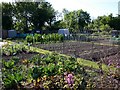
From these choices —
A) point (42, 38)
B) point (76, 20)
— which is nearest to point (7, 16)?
point (42, 38)

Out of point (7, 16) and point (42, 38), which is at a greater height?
point (7, 16)

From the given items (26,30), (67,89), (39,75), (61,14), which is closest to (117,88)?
(67,89)

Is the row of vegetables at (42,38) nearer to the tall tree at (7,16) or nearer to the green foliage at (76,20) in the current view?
the tall tree at (7,16)

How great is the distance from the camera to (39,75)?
21.3 ft

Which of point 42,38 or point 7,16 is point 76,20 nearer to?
point 7,16

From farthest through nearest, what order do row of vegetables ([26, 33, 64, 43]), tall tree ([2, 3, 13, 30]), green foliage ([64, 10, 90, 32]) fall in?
green foliage ([64, 10, 90, 32]), tall tree ([2, 3, 13, 30]), row of vegetables ([26, 33, 64, 43])

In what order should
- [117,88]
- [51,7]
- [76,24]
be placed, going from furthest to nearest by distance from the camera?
[76,24]
[51,7]
[117,88]

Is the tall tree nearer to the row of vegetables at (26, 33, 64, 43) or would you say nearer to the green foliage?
the green foliage

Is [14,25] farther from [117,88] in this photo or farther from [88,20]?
[117,88]

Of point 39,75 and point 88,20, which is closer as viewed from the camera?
point 39,75

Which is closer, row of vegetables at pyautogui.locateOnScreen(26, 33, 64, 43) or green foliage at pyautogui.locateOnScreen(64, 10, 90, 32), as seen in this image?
row of vegetables at pyautogui.locateOnScreen(26, 33, 64, 43)

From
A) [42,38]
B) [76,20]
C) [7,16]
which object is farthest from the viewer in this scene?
[76,20]

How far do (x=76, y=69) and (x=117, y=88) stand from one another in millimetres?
1765

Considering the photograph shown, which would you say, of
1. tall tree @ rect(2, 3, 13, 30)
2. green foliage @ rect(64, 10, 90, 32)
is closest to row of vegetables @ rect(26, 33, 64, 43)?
tall tree @ rect(2, 3, 13, 30)
